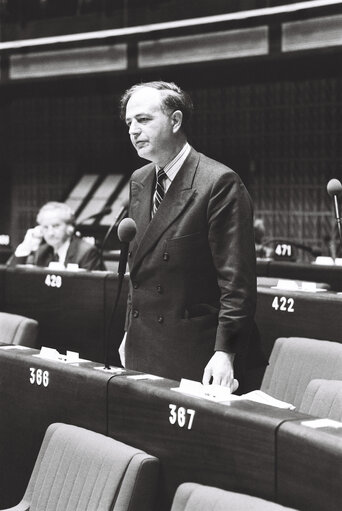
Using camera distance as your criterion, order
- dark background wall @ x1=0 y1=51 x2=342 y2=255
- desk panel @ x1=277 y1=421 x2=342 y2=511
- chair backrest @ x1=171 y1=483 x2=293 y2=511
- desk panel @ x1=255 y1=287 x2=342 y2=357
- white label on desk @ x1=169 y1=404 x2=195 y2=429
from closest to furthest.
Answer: desk panel @ x1=277 y1=421 x2=342 y2=511
chair backrest @ x1=171 y1=483 x2=293 y2=511
white label on desk @ x1=169 y1=404 x2=195 y2=429
desk panel @ x1=255 y1=287 x2=342 y2=357
dark background wall @ x1=0 y1=51 x2=342 y2=255

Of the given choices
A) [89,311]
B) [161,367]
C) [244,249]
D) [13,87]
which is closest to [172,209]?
[244,249]

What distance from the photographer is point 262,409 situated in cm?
248

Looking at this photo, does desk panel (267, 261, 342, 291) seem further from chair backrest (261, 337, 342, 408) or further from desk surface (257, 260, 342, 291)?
chair backrest (261, 337, 342, 408)

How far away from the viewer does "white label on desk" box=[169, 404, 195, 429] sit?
2.62 metres

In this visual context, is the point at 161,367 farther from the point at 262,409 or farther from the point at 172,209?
the point at 262,409

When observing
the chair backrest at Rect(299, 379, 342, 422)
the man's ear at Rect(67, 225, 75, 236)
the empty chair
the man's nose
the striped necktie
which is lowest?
the empty chair

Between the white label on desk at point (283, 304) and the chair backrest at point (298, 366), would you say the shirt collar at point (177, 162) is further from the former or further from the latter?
the white label on desk at point (283, 304)

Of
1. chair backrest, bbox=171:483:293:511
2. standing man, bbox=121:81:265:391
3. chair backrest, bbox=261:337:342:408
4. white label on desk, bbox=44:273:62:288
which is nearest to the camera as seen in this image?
chair backrest, bbox=171:483:293:511

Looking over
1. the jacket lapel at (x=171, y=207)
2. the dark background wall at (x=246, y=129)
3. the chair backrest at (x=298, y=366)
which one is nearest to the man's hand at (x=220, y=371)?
the jacket lapel at (x=171, y=207)

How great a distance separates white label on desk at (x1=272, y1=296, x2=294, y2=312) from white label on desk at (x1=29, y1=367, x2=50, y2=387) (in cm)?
177

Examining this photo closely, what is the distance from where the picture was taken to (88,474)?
284 cm

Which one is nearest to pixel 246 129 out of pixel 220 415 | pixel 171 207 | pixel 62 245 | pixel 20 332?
pixel 62 245

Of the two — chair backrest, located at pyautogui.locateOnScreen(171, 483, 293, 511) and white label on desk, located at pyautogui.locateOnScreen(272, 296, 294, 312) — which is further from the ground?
white label on desk, located at pyautogui.locateOnScreen(272, 296, 294, 312)

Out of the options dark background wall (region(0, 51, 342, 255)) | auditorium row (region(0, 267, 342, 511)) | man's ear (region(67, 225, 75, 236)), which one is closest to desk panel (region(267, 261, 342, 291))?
auditorium row (region(0, 267, 342, 511))
